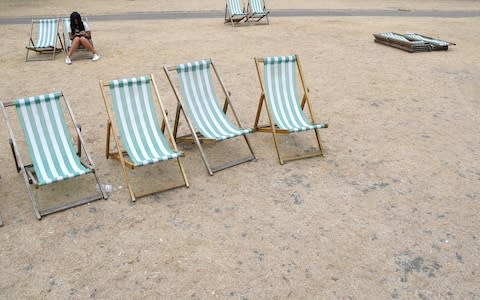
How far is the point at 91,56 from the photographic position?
931 centimetres

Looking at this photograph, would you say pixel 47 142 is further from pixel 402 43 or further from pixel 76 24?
pixel 402 43

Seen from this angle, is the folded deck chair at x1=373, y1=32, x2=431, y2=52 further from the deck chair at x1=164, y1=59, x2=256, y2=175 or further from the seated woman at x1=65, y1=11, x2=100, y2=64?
the seated woman at x1=65, y1=11, x2=100, y2=64

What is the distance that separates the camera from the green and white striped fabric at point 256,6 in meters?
12.3

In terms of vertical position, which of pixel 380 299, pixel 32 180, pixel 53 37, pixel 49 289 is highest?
pixel 53 37

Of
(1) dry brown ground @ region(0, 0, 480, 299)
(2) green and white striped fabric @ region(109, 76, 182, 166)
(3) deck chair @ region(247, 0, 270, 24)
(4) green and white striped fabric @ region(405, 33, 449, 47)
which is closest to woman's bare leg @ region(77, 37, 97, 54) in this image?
(1) dry brown ground @ region(0, 0, 480, 299)

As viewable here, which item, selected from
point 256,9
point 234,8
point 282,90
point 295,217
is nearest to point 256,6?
point 256,9

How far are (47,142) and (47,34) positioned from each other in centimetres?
605

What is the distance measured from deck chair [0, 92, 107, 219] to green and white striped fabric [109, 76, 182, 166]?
1.63 ft

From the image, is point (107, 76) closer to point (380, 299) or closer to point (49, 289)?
point (49, 289)

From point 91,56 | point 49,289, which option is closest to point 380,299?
point 49,289

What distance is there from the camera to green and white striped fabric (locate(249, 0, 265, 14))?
12289mm

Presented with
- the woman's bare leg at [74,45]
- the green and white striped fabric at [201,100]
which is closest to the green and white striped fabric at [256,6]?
the woman's bare leg at [74,45]

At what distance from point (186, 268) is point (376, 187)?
230 centimetres

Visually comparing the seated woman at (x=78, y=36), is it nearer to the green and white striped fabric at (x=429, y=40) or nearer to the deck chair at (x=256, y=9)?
the deck chair at (x=256, y=9)
